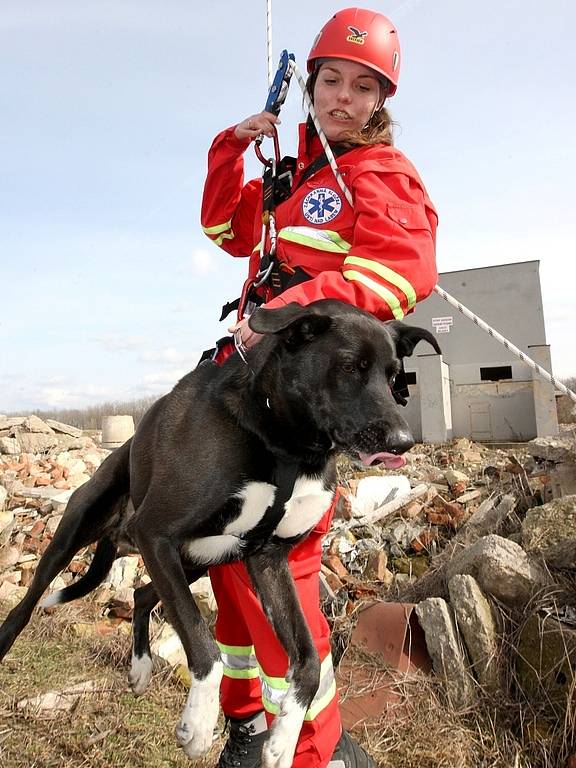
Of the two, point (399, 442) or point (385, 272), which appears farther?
point (385, 272)

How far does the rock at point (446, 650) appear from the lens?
11.3ft

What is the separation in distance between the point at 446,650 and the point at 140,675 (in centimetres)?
169

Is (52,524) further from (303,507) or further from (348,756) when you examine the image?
(303,507)

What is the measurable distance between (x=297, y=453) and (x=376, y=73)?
1607 millimetres

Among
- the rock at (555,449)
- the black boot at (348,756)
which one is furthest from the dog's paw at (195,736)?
the rock at (555,449)

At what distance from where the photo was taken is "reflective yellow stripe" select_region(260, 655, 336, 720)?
Answer: 2340mm

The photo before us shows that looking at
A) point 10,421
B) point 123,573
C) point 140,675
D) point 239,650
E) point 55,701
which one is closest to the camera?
point 239,650

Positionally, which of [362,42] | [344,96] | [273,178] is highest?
[362,42]

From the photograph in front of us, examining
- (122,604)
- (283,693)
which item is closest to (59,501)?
(122,604)

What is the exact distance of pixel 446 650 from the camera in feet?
11.7

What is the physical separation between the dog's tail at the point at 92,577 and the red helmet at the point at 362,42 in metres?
2.47

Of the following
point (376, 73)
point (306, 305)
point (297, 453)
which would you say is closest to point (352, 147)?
point (376, 73)

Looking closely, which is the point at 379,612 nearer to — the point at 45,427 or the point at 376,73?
the point at 376,73

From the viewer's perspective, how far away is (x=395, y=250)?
2.29 meters
